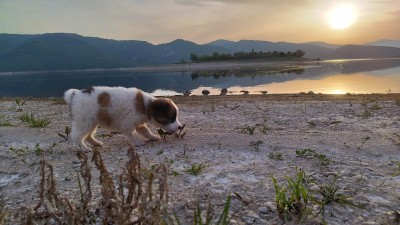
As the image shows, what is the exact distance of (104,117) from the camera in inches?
255

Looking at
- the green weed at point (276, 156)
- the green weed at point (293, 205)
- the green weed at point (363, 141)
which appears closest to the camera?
the green weed at point (293, 205)

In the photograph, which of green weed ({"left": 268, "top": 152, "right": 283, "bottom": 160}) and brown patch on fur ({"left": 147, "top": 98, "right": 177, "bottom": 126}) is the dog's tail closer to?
brown patch on fur ({"left": 147, "top": 98, "right": 177, "bottom": 126})

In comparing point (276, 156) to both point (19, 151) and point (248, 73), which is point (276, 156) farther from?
point (248, 73)

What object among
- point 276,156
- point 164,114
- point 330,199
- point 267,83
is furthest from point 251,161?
point 267,83

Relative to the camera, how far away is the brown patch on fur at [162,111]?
662cm

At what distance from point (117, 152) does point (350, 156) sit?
4048 mm

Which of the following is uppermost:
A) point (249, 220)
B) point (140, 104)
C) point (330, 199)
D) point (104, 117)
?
point (140, 104)

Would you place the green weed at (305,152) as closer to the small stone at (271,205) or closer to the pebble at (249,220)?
the small stone at (271,205)

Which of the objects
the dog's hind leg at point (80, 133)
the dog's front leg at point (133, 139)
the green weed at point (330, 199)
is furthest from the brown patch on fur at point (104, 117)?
the green weed at point (330, 199)

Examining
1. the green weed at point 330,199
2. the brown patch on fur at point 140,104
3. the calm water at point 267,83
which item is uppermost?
the brown patch on fur at point 140,104

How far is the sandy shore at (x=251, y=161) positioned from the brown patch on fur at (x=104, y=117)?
52cm

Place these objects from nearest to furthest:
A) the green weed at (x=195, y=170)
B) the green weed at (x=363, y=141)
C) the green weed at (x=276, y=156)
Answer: the green weed at (x=195, y=170)
the green weed at (x=276, y=156)
the green weed at (x=363, y=141)

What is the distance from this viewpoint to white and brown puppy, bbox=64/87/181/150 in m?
6.39

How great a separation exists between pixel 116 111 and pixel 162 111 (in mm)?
879
